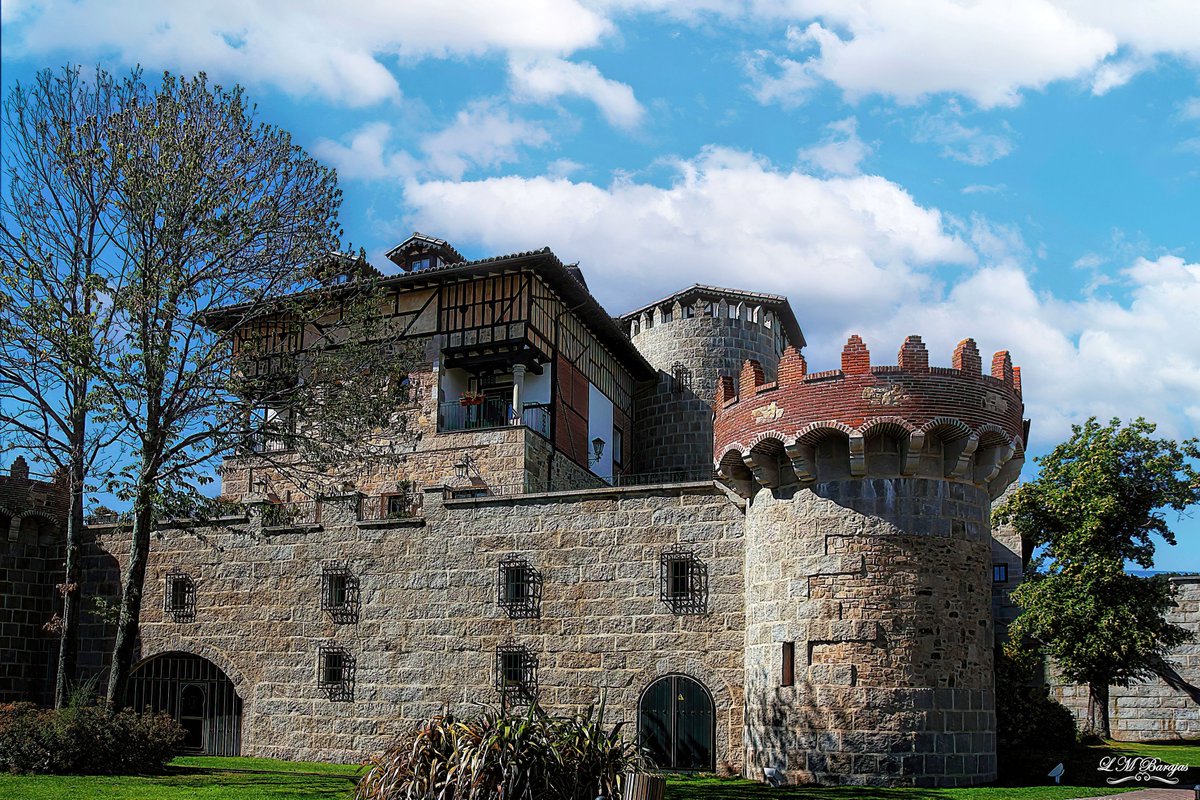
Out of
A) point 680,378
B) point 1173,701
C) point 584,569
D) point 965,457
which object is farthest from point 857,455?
point 680,378

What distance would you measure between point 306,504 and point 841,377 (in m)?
14.2

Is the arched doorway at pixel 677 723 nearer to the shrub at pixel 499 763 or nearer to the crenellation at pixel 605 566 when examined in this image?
the crenellation at pixel 605 566

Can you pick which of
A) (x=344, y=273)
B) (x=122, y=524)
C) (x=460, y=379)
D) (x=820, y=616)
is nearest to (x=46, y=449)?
(x=122, y=524)

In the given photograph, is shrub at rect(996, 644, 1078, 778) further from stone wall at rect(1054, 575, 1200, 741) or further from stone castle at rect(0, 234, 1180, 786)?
stone wall at rect(1054, 575, 1200, 741)

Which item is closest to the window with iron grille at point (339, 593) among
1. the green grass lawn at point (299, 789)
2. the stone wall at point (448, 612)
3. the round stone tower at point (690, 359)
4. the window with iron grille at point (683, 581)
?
the stone wall at point (448, 612)

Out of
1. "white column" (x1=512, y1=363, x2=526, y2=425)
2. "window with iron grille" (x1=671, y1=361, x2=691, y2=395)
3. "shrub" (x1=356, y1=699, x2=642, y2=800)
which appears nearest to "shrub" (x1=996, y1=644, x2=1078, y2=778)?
"shrub" (x1=356, y1=699, x2=642, y2=800)

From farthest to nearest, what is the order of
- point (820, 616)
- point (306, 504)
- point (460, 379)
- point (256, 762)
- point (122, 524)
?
point (460, 379) < point (306, 504) < point (256, 762) < point (122, 524) < point (820, 616)

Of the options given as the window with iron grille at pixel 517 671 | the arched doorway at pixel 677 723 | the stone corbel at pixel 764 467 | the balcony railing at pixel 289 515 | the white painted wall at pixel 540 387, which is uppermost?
the white painted wall at pixel 540 387

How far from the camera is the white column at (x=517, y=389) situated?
105 feet

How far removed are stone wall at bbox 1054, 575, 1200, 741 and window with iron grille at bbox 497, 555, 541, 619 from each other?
12.5 metres

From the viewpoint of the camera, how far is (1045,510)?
1017 inches

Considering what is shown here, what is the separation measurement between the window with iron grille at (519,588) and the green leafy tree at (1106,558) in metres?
10.1

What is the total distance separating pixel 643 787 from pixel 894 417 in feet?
28.5

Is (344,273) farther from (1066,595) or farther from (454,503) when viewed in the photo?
(1066,595)
